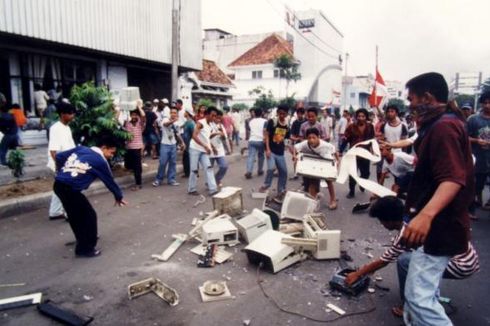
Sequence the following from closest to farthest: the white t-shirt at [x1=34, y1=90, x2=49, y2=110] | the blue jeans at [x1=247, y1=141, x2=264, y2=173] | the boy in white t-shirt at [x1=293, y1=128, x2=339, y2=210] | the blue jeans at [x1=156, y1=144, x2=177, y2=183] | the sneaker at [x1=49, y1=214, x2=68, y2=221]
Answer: the sneaker at [x1=49, y1=214, x2=68, y2=221] → the boy in white t-shirt at [x1=293, y1=128, x2=339, y2=210] → the blue jeans at [x1=156, y1=144, x2=177, y2=183] → the blue jeans at [x1=247, y1=141, x2=264, y2=173] → the white t-shirt at [x1=34, y1=90, x2=49, y2=110]

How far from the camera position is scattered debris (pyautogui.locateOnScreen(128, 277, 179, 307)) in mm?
3668

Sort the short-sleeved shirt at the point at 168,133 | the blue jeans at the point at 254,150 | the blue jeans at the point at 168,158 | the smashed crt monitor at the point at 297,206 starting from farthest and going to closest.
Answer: the blue jeans at the point at 254,150
the blue jeans at the point at 168,158
the short-sleeved shirt at the point at 168,133
the smashed crt monitor at the point at 297,206

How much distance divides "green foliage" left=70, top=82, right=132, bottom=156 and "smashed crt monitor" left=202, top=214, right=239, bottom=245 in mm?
4346

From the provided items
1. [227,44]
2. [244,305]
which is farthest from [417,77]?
[227,44]

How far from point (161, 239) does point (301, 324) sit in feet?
9.19

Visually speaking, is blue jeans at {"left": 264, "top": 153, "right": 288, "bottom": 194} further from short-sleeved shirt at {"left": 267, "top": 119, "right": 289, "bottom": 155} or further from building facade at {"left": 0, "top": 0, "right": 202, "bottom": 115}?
building facade at {"left": 0, "top": 0, "right": 202, "bottom": 115}

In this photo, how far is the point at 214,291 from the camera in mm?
3807

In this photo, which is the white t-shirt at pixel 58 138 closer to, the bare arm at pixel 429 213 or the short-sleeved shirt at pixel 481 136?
the bare arm at pixel 429 213

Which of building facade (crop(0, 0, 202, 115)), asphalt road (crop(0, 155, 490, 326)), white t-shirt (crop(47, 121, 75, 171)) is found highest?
building facade (crop(0, 0, 202, 115))

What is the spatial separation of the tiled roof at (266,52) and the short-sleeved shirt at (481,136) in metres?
33.6

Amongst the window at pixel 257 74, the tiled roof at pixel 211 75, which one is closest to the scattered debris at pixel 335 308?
the tiled roof at pixel 211 75

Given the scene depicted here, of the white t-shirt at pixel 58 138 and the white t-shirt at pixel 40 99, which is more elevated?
the white t-shirt at pixel 40 99

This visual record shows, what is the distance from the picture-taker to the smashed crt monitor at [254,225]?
16.8 ft

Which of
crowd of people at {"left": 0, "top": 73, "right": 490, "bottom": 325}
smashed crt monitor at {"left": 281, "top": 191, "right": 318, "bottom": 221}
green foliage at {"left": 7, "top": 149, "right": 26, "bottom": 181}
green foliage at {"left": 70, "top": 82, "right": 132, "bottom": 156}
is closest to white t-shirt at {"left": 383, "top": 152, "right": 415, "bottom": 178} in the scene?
crowd of people at {"left": 0, "top": 73, "right": 490, "bottom": 325}
